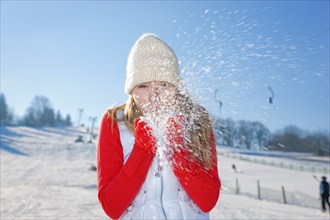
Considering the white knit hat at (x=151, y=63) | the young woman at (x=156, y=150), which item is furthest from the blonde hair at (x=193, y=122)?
the white knit hat at (x=151, y=63)

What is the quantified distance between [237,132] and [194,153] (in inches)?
28.4

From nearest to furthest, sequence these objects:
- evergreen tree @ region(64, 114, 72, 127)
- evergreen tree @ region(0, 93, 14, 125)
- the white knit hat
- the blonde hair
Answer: the blonde hair < the white knit hat < evergreen tree @ region(0, 93, 14, 125) < evergreen tree @ region(64, 114, 72, 127)

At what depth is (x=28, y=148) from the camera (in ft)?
124

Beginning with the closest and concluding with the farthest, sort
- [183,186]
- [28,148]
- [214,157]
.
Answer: [183,186], [214,157], [28,148]

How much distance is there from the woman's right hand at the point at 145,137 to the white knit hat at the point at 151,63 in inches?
17.0

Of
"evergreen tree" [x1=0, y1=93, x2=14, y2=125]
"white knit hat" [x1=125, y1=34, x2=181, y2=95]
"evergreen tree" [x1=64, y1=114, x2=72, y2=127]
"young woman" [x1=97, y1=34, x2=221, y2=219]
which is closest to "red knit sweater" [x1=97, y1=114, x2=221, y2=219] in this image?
"young woman" [x1=97, y1=34, x2=221, y2=219]

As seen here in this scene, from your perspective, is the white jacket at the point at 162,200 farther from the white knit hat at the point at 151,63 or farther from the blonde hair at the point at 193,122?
the white knit hat at the point at 151,63

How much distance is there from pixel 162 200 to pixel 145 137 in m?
0.48

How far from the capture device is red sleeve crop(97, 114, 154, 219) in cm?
174

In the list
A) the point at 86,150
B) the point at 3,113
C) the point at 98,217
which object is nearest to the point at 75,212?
the point at 98,217

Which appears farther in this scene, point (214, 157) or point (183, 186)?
point (214, 157)

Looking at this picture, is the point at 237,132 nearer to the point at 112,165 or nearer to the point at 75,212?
the point at 112,165

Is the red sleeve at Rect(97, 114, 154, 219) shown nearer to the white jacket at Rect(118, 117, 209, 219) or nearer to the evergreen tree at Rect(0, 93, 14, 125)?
the white jacket at Rect(118, 117, 209, 219)

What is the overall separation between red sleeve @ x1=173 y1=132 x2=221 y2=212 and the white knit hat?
1.86ft
